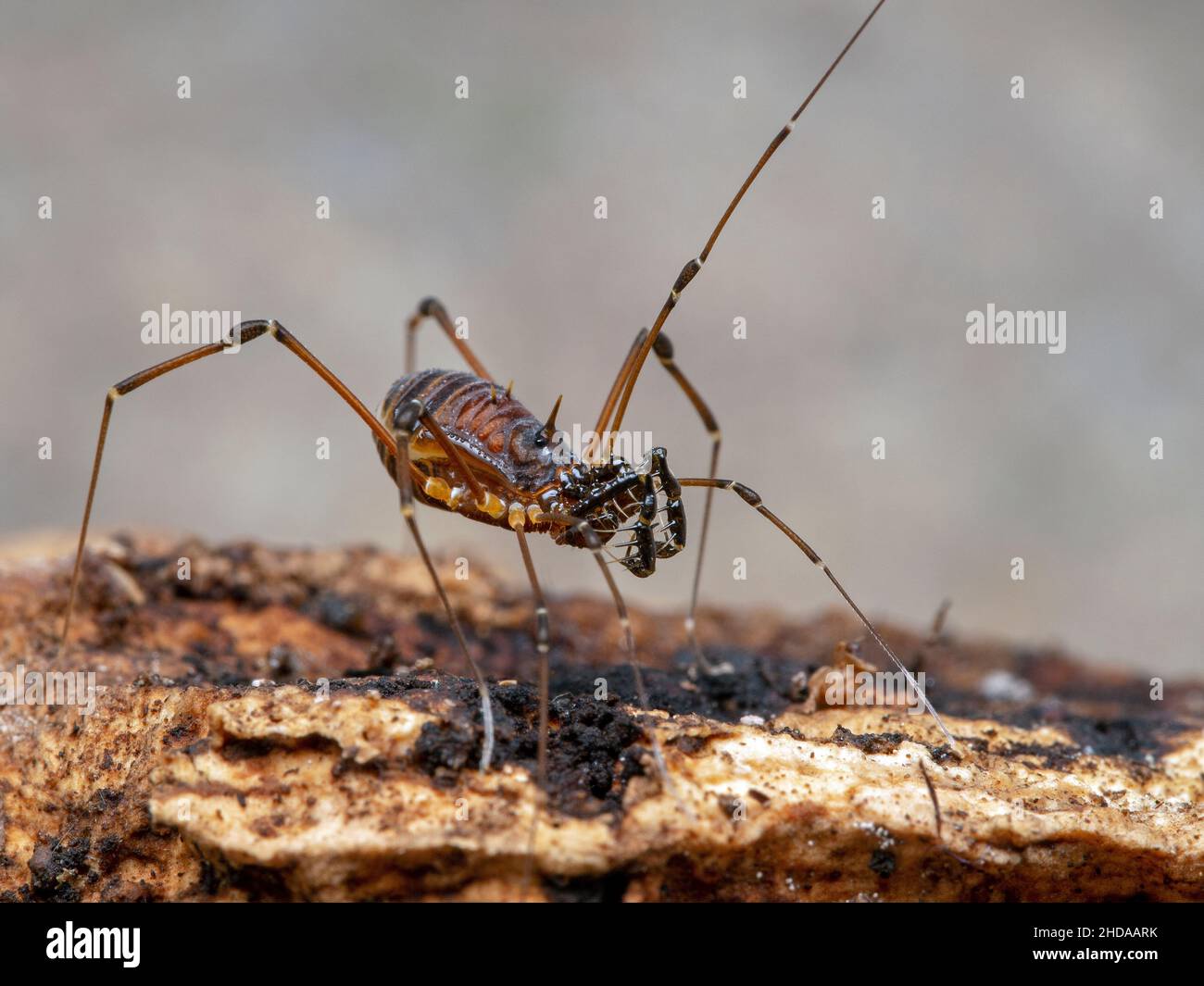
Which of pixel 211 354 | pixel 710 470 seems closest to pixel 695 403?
pixel 710 470

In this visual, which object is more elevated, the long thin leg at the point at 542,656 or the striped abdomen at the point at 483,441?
the striped abdomen at the point at 483,441

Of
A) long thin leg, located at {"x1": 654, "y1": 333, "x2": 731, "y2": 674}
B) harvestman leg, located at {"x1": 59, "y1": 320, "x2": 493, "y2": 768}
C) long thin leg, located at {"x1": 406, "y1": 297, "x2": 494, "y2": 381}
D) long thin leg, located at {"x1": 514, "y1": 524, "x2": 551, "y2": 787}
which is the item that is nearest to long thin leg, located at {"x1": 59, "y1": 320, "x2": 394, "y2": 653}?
harvestman leg, located at {"x1": 59, "y1": 320, "x2": 493, "y2": 768}

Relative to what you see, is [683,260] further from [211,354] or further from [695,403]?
[211,354]

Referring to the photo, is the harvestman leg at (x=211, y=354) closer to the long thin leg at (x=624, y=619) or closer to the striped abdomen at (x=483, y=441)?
the striped abdomen at (x=483, y=441)

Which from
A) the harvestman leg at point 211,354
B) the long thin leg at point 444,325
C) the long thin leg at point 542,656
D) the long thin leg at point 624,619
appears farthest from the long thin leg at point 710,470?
the harvestman leg at point 211,354
